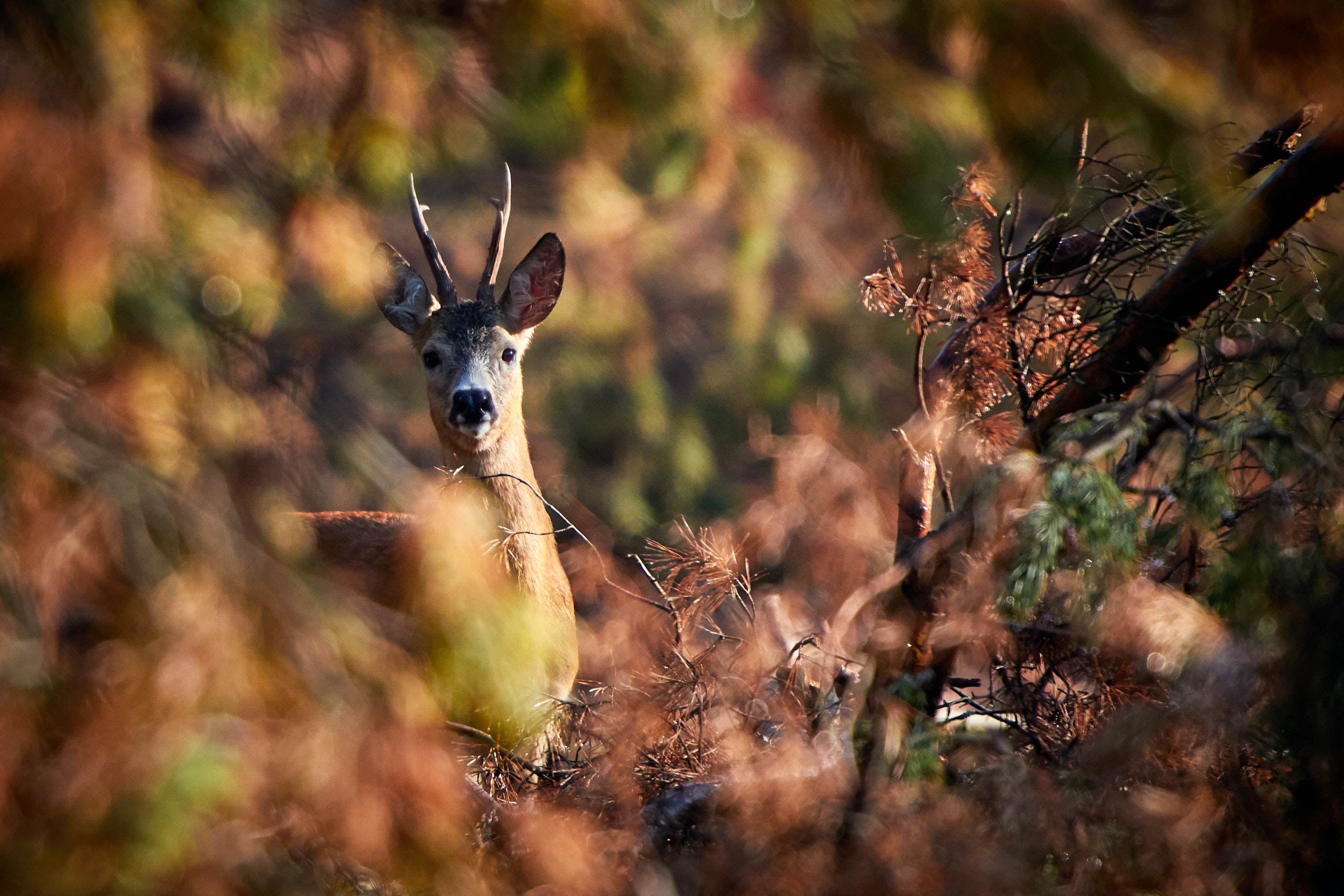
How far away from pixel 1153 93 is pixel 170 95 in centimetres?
274

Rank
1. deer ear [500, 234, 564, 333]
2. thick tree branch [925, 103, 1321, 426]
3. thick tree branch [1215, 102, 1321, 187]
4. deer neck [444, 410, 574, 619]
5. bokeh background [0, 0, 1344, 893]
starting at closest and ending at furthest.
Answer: bokeh background [0, 0, 1344, 893] < thick tree branch [1215, 102, 1321, 187] < thick tree branch [925, 103, 1321, 426] < deer neck [444, 410, 574, 619] < deer ear [500, 234, 564, 333]

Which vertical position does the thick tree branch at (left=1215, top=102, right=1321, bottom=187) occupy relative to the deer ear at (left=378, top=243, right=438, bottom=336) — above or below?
above

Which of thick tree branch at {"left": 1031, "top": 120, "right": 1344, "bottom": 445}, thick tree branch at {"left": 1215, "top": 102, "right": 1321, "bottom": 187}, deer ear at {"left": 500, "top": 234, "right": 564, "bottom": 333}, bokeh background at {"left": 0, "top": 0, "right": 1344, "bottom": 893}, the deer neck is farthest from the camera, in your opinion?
deer ear at {"left": 500, "top": 234, "right": 564, "bottom": 333}

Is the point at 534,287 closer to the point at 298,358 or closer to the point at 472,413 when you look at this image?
the point at 472,413

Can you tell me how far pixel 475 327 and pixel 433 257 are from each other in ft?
1.40

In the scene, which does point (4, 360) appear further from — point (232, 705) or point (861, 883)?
point (861, 883)

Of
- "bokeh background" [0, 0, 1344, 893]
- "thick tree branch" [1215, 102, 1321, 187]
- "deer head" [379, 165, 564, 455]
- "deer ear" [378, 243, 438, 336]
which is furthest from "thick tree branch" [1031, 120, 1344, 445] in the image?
"deer ear" [378, 243, 438, 336]

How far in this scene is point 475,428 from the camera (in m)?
4.37

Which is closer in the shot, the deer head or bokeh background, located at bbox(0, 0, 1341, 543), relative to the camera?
bokeh background, located at bbox(0, 0, 1341, 543)

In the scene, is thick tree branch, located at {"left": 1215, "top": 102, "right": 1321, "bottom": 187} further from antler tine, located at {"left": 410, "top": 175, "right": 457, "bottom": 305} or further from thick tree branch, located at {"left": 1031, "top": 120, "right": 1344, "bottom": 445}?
antler tine, located at {"left": 410, "top": 175, "right": 457, "bottom": 305}

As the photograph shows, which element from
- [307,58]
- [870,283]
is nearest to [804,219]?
[870,283]

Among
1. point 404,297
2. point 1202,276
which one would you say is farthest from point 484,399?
point 1202,276

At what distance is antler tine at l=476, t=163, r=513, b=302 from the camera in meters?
4.43

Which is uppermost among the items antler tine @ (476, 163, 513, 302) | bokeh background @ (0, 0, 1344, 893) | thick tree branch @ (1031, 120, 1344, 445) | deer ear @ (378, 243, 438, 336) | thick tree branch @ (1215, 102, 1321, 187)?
thick tree branch @ (1215, 102, 1321, 187)
